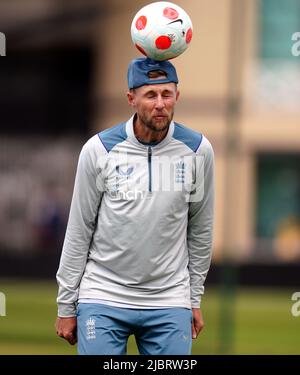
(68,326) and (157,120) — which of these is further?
(68,326)

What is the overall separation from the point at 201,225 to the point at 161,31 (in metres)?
1.23

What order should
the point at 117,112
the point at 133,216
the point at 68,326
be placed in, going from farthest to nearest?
the point at 117,112 < the point at 68,326 < the point at 133,216

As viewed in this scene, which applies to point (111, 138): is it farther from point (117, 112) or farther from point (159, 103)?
point (117, 112)

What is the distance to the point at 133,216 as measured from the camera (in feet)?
24.7

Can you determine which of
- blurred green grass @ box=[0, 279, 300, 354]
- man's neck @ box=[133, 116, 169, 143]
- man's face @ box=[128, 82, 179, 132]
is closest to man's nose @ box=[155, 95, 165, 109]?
man's face @ box=[128, 82, 179, 132]

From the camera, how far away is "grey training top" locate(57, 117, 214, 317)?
7.55m

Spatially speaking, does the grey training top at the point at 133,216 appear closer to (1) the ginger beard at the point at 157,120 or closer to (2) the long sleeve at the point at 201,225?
(2) the long sleeve at the point at 201,225

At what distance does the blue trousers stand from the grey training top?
0.20 ft

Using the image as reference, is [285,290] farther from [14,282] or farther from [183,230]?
[183,230]

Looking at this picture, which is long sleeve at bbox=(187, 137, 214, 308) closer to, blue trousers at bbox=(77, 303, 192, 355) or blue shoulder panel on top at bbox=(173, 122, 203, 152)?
blue shoulder panel on top at bbox=(173, 122, 203, 152)

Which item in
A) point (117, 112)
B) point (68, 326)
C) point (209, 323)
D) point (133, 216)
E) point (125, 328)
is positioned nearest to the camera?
point (133, 216)

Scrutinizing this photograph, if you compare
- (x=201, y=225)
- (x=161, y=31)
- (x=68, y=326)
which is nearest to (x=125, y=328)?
(x=68, y=326)

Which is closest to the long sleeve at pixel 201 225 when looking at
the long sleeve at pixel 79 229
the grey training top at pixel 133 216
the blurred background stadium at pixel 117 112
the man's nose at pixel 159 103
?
the grey training top at pixel 133 216
